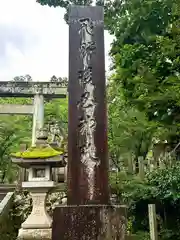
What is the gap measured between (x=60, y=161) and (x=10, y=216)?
10.8 ft

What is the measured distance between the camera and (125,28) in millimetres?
10953

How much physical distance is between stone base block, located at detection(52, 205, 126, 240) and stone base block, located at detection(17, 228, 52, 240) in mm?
5502

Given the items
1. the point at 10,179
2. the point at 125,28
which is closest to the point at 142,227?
the point at 125,28

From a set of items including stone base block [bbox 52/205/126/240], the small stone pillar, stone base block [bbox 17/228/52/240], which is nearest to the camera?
stone base block [bbox 52/205/126/240]

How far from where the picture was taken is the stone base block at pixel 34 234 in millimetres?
9133

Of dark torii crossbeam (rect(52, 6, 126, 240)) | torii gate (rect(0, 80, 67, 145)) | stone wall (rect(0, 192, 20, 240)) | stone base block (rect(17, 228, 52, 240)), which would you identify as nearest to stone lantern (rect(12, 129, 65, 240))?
stone base block (rect(17, 228, 52, 240))

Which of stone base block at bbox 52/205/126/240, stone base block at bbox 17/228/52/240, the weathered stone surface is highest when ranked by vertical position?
stone base block at bbox 52/205/126/240

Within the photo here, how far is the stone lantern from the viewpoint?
9.32 metres

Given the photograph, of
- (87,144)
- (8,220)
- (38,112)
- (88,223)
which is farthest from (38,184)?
(38,112)

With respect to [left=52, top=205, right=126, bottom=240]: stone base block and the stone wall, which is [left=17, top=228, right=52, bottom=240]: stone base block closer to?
the stone wall

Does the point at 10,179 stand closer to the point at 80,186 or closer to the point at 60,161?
the point at 60,161

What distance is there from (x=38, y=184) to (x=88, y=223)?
19.9ft

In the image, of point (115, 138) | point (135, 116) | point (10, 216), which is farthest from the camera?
point (115, 138)

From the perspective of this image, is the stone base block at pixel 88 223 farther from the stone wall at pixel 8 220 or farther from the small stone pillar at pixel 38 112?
the small stone pillar at pixel 38 112
